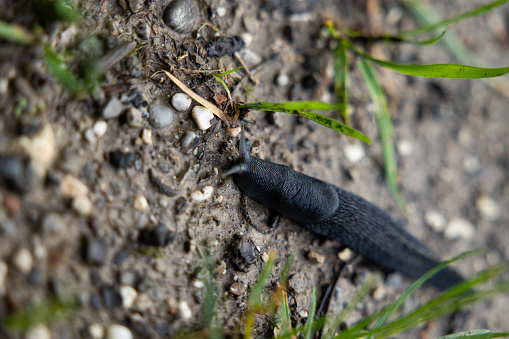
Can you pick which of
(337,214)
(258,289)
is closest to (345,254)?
(337,214)

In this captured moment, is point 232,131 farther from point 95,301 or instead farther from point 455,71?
point 455,71

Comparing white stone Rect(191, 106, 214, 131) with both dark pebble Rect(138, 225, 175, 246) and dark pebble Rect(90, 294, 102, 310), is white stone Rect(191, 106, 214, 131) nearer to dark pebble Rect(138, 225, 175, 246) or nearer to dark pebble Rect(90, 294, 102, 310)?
dark pebble Rect(138, 225, 175, 246)

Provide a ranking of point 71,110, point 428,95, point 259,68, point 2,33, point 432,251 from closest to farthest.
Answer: point 2,33 < point 71,110 < point 259,68 < point 432,251 < point 428,95

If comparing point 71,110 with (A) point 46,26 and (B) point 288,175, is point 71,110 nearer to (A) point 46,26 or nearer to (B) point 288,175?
(A) point 46,26

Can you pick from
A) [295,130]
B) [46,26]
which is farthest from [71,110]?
[295,130]

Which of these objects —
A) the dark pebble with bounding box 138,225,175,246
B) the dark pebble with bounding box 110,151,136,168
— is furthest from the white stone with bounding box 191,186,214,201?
the dark pebble with bounding box 110,151,136,168

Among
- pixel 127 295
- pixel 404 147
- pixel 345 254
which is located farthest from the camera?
pixel 404 147
